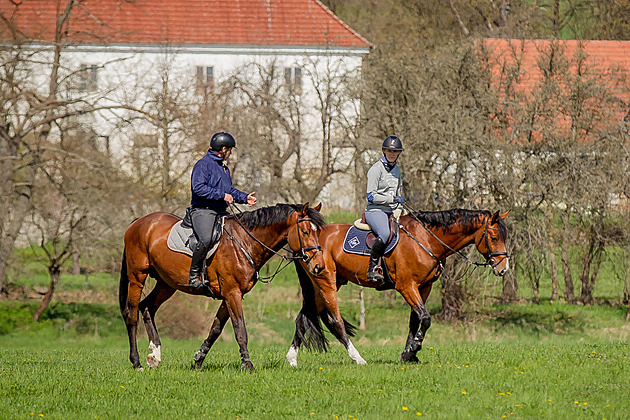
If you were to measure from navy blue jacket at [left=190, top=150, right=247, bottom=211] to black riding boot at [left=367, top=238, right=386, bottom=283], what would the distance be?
2.30 metres

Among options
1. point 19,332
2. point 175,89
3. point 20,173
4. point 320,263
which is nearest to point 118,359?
point 320,263

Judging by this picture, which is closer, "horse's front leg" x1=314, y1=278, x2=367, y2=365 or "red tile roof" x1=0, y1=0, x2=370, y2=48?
"horse's front leg" x1=314, y1=278, x2=367, y2=365

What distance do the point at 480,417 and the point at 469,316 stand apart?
53.1ft

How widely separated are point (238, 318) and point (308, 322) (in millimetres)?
1586

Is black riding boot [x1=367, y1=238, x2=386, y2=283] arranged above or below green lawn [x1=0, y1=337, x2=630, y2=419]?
above

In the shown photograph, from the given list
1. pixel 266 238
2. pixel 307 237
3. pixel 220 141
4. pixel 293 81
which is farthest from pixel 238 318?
pixel 293 81

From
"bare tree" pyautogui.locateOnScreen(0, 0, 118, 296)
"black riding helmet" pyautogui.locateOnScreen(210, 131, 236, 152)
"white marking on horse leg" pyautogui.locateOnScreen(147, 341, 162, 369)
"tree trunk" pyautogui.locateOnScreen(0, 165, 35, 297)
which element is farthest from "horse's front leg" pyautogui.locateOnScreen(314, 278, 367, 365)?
"tree trunk" pyautogui.locateOnScreen(0, 165, 35, 297)

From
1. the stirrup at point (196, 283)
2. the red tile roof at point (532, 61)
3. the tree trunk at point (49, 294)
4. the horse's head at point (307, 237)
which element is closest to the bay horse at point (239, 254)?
the horse's head at point (307, 237)

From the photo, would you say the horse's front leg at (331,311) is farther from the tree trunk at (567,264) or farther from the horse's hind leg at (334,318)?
the tree trunk at (567,264)

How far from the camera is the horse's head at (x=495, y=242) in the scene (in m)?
11.1

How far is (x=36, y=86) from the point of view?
992 inches

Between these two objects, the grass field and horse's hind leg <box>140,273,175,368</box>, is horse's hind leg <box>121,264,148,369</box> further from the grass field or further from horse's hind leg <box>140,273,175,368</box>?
the grass field

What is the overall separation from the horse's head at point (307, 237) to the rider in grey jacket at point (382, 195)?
4.38 ft

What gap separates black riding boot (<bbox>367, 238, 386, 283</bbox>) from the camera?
1166cm
